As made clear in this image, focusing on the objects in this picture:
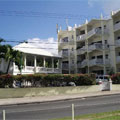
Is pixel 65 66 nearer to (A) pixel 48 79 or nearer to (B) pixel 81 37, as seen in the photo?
(B) pixel 81 37

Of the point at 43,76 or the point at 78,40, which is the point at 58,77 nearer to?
the point at 43,76

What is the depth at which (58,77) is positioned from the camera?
23953 millimetres

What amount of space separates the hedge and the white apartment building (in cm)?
1451

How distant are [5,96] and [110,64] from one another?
23.7 metres

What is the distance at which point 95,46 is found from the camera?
4000 cm

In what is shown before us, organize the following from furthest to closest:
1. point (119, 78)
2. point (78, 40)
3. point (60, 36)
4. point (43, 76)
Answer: point (60, 36)
point (78, 40)
point (119, 78)
point (43, 76)

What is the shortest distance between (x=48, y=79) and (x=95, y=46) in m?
19.2

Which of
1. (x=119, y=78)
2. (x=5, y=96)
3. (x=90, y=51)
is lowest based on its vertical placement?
(x=5, y=96)

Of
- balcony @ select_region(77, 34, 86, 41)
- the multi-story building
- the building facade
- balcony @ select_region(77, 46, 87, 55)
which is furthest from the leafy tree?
balcony @ select_region(77, 34, 86, 41)

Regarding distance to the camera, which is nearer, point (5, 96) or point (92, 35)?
point (5, 96)

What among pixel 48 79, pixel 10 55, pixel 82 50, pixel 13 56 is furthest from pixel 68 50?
pixel 48 79

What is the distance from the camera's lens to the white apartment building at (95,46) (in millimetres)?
38500

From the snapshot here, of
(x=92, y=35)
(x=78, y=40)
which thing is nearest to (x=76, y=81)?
(x=92, y=35)

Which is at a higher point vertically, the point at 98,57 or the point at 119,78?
the point at 98,57
